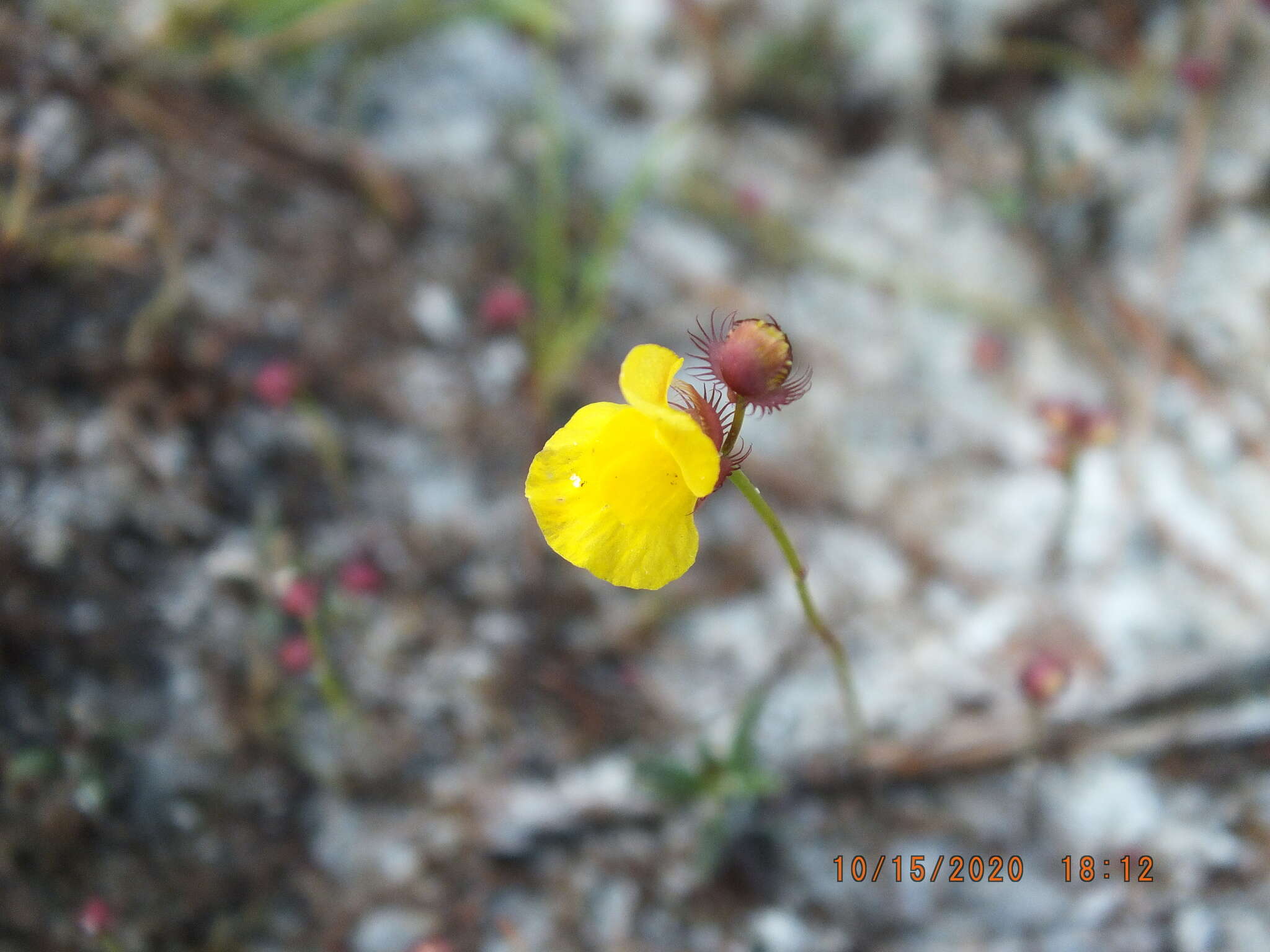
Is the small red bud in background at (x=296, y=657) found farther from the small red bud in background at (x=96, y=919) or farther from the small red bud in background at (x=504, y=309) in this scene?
the small red bud in background at (x=504, y=309)

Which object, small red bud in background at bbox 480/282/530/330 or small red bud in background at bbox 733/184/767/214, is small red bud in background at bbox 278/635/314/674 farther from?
small red bud in background at bbox 733/184/767/214

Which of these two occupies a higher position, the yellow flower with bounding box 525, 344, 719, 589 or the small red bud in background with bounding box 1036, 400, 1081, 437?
the yellow flower with bounding box 525, 344, 719, 589

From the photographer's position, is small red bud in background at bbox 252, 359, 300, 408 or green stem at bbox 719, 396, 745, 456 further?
small red bud in background at bbox 252, 359, 300, 408

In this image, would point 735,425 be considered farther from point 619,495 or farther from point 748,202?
point 748,202

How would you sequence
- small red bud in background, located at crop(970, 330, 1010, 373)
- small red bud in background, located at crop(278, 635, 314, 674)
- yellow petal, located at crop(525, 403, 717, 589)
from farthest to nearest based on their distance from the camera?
small red bud in background, located at crop(970, 330, 1010, 373)
small red bud in background, located at crop(278, 635, 314, 674)
yellow petal, located at crop(525, 403, 717, 589)
